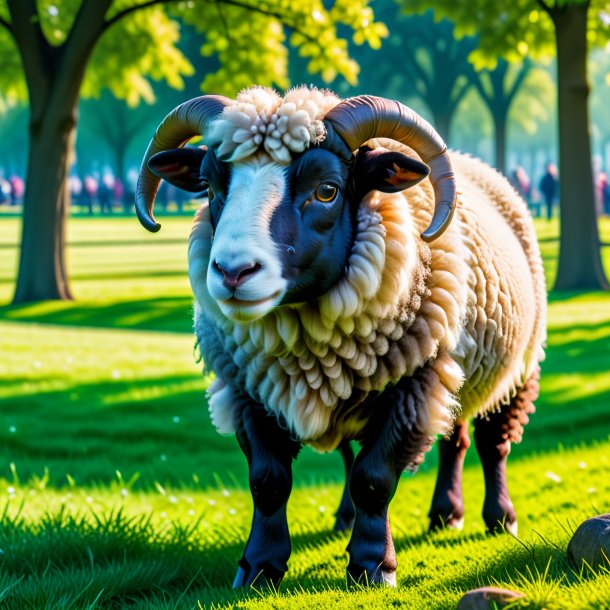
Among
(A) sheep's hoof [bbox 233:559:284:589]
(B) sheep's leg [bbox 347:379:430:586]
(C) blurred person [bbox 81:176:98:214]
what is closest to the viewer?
(B) sheep's leg [bbox 347:379:430:586]

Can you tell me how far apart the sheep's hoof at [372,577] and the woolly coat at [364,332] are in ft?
2.02

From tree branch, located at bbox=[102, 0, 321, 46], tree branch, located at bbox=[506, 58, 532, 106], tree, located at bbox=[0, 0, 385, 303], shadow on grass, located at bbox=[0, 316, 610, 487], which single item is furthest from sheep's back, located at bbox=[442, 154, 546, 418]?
tree branch, located at bbox=[506, 58, 532, 106]

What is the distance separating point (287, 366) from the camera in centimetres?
450

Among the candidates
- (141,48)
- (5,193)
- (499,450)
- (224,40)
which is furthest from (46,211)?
(5,193)

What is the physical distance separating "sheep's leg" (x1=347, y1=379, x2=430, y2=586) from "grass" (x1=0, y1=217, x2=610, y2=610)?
179 millimetres

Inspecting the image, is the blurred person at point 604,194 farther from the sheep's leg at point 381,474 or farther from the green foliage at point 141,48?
the sheep's leg at point 381,474

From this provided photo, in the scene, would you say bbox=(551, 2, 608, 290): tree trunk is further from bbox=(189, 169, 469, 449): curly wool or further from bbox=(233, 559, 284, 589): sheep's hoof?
bbox=(233, 559, 284, 589): sheep's hoof

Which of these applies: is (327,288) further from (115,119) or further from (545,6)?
(115,119)

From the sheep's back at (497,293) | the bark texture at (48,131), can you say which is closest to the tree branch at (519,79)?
the bark texture at (48,131)

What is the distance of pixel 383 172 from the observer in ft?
14.5

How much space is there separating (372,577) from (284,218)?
1.61m

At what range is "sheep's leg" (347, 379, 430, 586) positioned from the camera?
4.44 meters

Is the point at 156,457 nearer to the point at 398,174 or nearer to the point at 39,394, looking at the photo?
the point at 39,394

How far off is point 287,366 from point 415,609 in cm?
125
